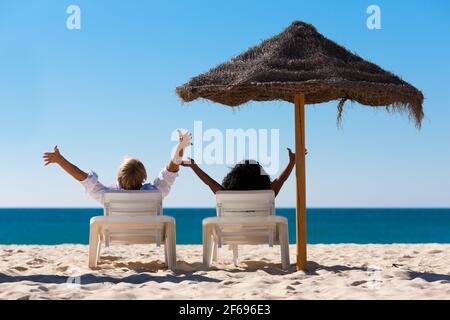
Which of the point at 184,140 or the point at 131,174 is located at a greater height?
the point at 184,140

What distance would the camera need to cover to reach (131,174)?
23.0ft

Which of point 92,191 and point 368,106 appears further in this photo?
point 368,106

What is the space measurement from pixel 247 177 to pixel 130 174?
126 cm

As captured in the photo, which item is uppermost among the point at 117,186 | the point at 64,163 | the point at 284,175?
the point at 64,163

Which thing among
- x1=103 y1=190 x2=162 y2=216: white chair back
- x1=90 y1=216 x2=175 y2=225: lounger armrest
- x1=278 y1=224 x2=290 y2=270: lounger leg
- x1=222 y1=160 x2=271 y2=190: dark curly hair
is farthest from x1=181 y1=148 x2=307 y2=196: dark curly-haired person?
x1=90 y1=216 x2=175 y2=225: lounger armrest

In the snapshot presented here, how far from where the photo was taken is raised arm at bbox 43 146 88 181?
6.96 meters

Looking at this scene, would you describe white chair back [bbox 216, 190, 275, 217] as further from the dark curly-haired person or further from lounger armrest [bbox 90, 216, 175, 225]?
lounger armrest [bbox 90, 216, 175, 225]

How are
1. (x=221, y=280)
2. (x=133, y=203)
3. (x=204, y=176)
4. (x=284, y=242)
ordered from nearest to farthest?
(x=221, y=280)
(x=133, y=203)
(x=284, y=242)
(x=204, y=176)

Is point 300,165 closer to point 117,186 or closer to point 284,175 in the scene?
point 284,175

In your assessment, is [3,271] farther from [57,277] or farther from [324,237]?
[324,237]

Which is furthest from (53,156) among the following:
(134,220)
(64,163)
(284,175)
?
(284,175)

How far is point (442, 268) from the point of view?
24.4ft
